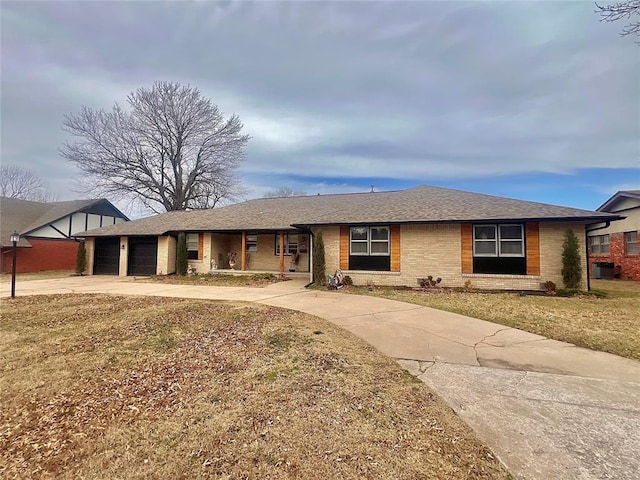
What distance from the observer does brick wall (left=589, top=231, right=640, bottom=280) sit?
51.1ft

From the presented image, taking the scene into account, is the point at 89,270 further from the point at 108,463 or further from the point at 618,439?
the point at 618,439

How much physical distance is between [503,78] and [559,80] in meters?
1.95

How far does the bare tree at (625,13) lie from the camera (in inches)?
225

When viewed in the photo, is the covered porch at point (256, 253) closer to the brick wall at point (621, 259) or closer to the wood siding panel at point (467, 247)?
the wood siding panel at point (467, 247)

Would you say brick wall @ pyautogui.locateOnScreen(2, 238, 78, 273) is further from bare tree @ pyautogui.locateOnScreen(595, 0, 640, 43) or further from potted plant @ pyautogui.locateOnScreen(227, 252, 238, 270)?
bare tree @ pyautogui.locateOnScreen(595, 0, 640, 43)

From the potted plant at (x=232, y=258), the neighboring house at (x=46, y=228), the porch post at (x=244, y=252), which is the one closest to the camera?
the porch post at (x=244, y=252)

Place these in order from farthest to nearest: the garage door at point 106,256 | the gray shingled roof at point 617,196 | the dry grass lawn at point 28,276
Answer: the garage door at point 106,256 < the dry grass lawn at point 28,276 < the gray shingled roof at point 617,196

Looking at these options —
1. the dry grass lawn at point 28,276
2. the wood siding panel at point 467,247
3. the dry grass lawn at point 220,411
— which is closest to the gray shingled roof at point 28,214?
the dry grass lawn at point 28,276

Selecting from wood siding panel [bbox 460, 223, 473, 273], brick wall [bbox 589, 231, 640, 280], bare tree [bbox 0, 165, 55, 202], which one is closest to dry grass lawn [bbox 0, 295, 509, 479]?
wood siding panel [bbox 460, 223, 473, 273]

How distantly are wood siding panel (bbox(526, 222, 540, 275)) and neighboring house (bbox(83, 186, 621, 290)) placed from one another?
1.2 inches

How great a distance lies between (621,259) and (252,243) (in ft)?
68.0

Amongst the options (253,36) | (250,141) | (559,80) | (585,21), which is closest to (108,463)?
(585,21)

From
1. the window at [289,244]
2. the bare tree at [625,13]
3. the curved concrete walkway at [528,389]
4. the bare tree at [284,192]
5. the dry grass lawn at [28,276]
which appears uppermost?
the bare tree at [284,192]

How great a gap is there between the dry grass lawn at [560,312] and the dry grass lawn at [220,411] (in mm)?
3987
